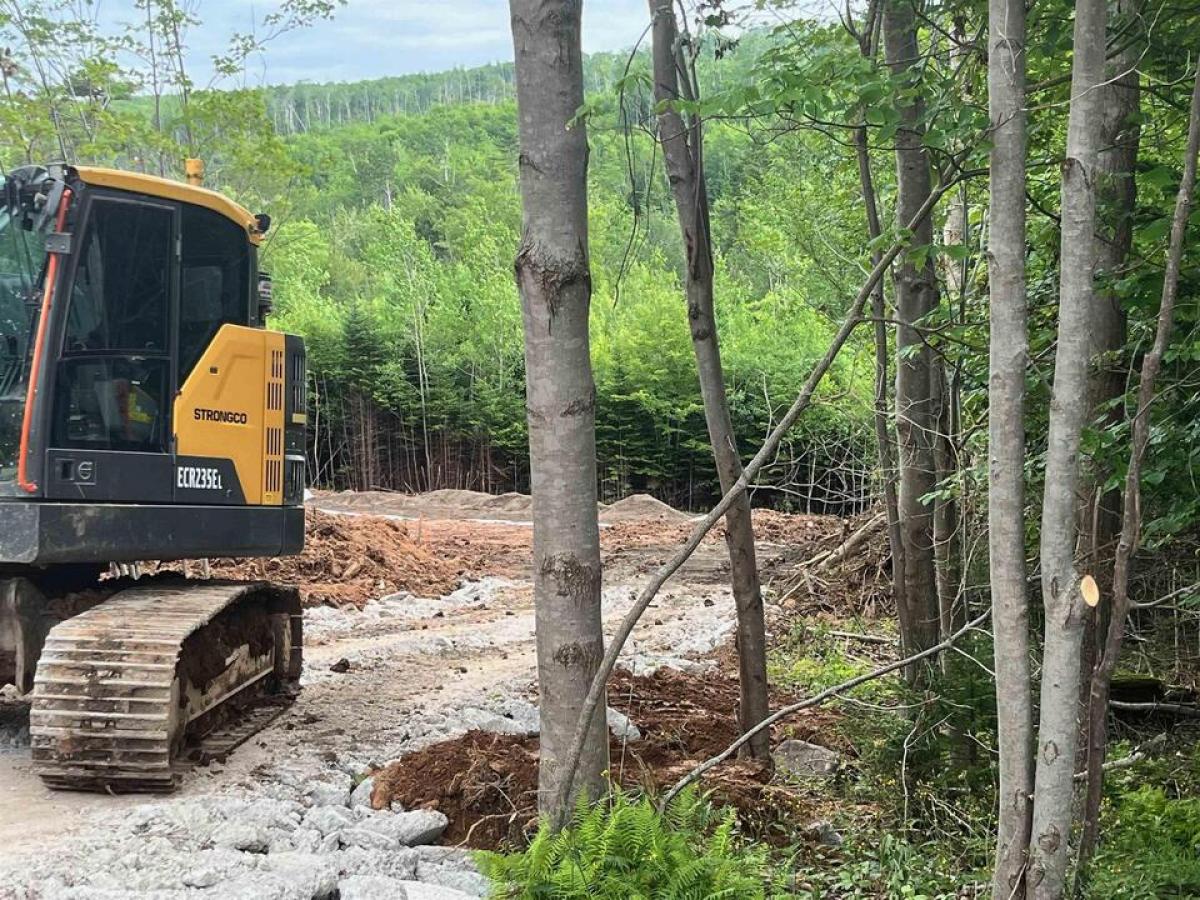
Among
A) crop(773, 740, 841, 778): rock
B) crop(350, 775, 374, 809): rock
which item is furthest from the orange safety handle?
crop(773, 740, 841, 778): rock

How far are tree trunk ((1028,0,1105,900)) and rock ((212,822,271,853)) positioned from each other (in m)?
2.96

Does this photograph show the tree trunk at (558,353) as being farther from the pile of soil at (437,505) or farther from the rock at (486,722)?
the pile of soil at (437,505)

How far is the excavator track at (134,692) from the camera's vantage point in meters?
5.14

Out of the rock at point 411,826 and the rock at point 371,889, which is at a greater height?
the rock at point 371,889

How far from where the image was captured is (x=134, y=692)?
5.23m

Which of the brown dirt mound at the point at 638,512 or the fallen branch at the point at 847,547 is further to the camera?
the brown dirt mound at the point at 638,512

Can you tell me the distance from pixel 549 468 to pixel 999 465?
141 centimetres

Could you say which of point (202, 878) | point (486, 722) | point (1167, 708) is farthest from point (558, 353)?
point (1167, 708)

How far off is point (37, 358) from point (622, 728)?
3.51m

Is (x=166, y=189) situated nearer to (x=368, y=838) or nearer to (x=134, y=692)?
(x=134, y=692)

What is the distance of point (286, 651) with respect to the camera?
24.3ft

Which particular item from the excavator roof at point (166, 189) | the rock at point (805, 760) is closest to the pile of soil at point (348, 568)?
the excavator roof at point (166, 189)

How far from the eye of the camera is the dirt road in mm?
4008

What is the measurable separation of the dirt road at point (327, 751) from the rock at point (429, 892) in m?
0.02
